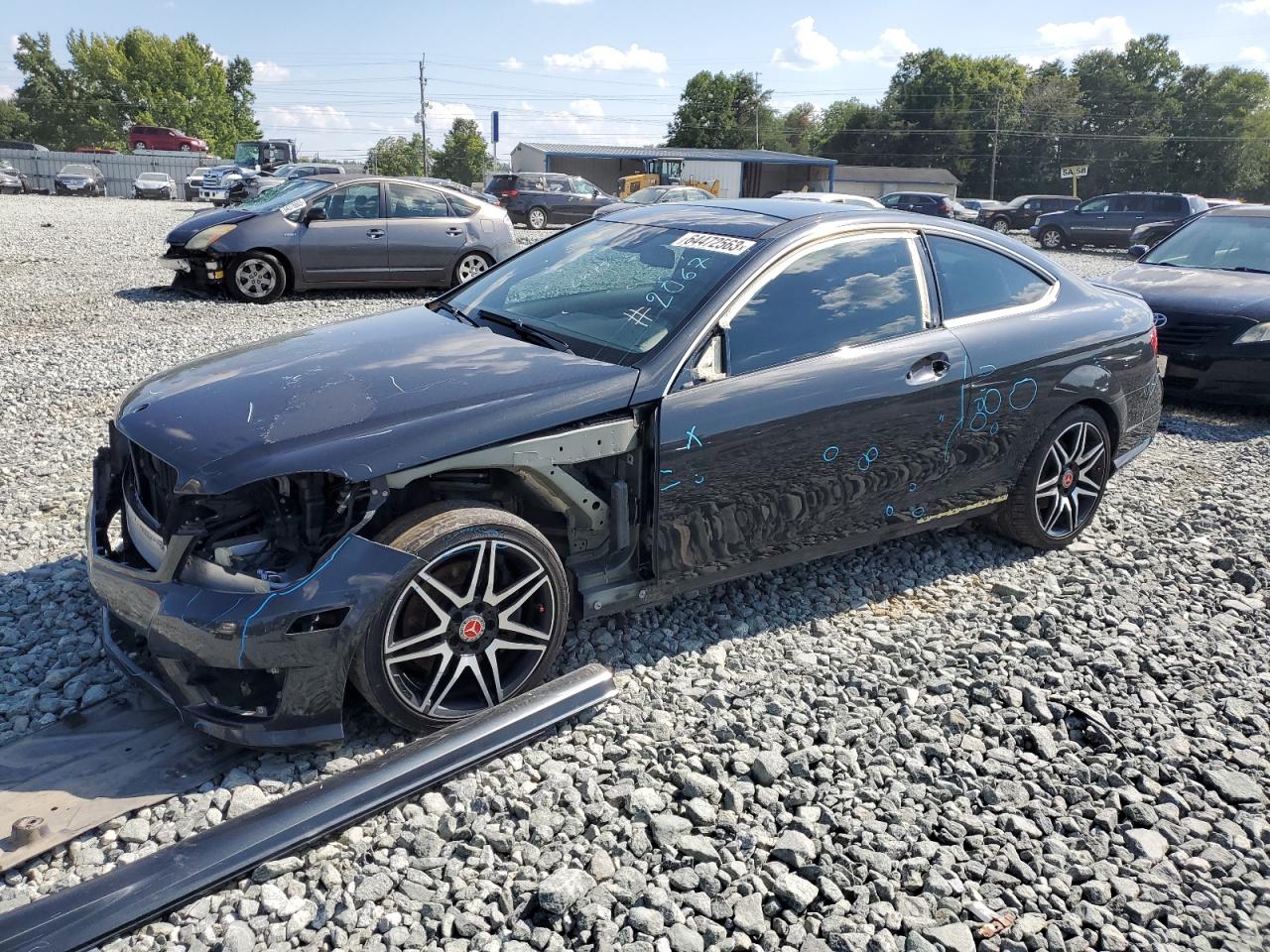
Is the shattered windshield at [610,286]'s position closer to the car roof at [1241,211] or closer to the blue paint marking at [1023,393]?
the blue paint marking at [1023,393]

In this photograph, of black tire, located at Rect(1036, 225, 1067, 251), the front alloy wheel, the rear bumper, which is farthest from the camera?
black tire, located at Rect(1036, 225, 1067, 251)

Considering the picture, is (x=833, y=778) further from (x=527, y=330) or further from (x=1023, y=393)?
(x=1023, y=393)

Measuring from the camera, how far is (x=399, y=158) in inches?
3792

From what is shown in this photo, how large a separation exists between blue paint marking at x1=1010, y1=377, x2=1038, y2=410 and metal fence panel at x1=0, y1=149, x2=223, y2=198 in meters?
47.5

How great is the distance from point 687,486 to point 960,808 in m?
1.36

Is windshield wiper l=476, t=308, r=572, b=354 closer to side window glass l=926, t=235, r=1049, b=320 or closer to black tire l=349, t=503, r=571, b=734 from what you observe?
black tire l=349, t=503, r=571, b=734

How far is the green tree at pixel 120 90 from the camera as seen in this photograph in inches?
3629

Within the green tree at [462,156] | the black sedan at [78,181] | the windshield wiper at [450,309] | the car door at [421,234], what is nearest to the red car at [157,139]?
the black sedan at [78,181]

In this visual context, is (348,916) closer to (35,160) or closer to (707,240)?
(707,240)

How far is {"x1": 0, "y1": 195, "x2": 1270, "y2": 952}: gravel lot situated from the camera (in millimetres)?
2461

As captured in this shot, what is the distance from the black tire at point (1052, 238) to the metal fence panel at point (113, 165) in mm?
38845

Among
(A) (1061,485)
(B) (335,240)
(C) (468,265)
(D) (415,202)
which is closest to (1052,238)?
(C) (468,265)

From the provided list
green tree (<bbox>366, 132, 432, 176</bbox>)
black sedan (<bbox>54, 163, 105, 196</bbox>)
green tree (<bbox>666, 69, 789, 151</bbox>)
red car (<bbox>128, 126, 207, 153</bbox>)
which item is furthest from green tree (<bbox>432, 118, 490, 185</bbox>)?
black sedan (<bbox>54, 163, 105, 196</bbox>)

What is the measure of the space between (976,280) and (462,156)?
97.2 meters
